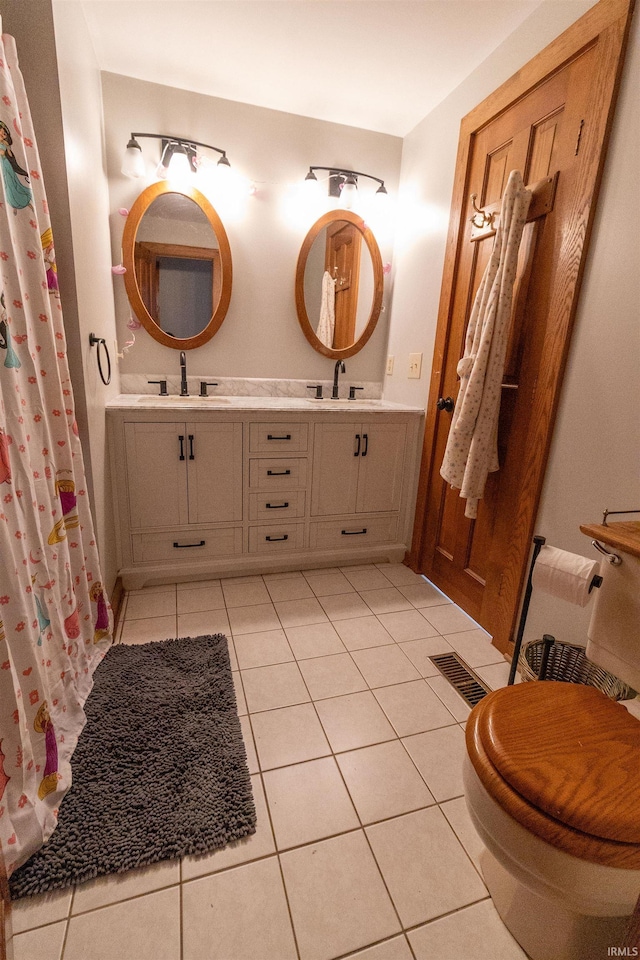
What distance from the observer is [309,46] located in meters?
1.95

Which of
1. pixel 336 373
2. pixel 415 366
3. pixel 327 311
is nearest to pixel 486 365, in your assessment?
pixel 415 366

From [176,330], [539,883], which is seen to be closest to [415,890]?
[539,883]

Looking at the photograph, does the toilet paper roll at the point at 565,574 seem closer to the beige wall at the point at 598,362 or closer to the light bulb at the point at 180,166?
the beige wall at the point at 598,362

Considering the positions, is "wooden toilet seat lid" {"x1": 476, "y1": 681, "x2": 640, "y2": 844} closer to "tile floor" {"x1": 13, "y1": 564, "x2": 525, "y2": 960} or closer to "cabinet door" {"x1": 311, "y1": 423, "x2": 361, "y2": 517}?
"tile floor" {"x1": 13, "y1": 564, "x2": 525, "y2": 960}

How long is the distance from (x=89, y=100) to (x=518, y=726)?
272cm

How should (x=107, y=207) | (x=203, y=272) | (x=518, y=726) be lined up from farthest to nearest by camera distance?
(x=203, y=272)
(x=107, y=207)
(x=518, y=726)

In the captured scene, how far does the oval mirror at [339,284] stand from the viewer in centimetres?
267

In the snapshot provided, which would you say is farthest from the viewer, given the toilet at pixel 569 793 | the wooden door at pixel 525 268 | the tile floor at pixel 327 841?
the wooden door at pixel 525 268

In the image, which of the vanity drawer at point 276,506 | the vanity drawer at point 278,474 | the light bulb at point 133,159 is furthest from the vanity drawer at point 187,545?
the light bulb at point 133,159

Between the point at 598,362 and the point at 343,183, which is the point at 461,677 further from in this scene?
the point at 343,183

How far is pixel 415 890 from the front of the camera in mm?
1042

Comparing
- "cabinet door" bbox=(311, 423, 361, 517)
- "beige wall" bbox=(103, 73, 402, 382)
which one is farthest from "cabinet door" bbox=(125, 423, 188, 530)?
"cabinet door" bbox=(311, 423, 361, 517)

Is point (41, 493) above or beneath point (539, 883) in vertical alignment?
above

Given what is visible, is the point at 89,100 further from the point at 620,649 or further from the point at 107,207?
the point at 620,649
